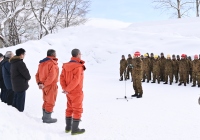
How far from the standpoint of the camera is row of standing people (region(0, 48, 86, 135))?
17.8 ft

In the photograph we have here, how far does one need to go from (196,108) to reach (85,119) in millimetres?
3429

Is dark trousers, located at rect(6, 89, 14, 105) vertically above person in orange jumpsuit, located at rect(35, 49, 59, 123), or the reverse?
person in orange jumpsuit, located at rect(35, 49, 59, 123)

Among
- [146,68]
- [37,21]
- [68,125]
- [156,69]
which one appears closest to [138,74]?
[68,125]

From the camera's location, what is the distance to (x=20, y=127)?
519cm

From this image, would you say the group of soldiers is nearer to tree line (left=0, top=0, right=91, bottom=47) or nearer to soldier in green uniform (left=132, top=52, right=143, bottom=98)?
soldier in green uniform (left=132, top=52, right=143, bottom=98)

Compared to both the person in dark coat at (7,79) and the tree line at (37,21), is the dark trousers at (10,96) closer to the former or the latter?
the person in dark coat at (7,79)

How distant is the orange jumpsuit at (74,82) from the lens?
536 cm

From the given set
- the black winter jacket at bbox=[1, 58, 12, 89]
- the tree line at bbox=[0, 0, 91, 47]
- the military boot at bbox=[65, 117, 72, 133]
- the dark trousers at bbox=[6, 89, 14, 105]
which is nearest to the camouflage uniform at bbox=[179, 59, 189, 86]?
the dark trousers at bbox=[6, 89, 14, 105]

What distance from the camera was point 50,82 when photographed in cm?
615

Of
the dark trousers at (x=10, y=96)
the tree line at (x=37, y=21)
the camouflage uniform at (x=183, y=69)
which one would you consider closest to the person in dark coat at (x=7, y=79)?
the dark trousers at (x=10, y=96)

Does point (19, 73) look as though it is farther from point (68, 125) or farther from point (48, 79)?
point (68, 125)

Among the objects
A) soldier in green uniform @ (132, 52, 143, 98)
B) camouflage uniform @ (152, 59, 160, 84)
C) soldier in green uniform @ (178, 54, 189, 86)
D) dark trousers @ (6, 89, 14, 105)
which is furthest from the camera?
camouflage uniform @ (152, 59, 160, 84)

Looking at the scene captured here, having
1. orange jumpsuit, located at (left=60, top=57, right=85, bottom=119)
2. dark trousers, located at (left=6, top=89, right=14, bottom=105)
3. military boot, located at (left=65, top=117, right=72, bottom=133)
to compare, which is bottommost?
military boot, located at (left=65, top=117, right=72, bottom=133)

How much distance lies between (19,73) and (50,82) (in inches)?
36.4
